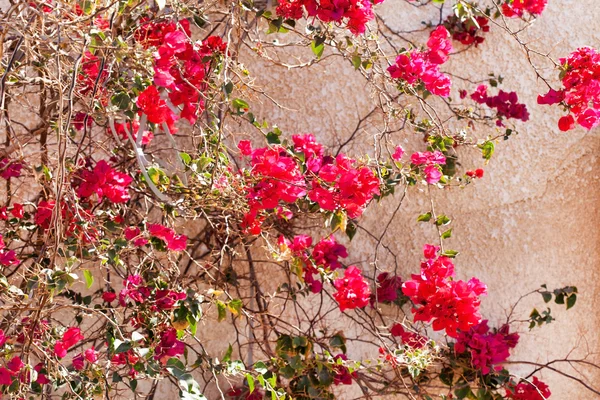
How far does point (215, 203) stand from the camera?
212 cm

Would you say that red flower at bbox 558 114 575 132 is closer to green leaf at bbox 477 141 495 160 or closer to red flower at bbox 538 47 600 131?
red flower at bbox 538 47 600 131

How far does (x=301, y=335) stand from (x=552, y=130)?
55.1 inches

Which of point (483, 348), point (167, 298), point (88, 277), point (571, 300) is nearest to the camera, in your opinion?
point (88, 277)

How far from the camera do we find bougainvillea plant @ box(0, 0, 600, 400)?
1972 millimetres

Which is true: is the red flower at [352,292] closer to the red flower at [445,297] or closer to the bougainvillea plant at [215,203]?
the bougainvillea plant at [215,203]

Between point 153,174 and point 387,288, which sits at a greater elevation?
point 387,288

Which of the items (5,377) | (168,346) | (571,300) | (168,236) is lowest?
(5,377)

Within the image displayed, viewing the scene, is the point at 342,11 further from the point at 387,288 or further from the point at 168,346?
the point at 387,288

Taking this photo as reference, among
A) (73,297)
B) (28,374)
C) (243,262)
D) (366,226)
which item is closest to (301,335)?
(243,262)

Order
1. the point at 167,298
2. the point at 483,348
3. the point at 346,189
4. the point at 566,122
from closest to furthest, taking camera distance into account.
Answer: the point at 346,189 < the point at 167,298 < the point at 566,122 < the point at 483,348

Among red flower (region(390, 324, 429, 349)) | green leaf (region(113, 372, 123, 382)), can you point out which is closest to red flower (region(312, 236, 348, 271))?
red flower (region(390, 324, 429, 349))

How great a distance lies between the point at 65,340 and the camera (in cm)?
206

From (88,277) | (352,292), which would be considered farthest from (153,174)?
(352,292)

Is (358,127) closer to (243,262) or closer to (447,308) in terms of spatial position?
(243,262)
